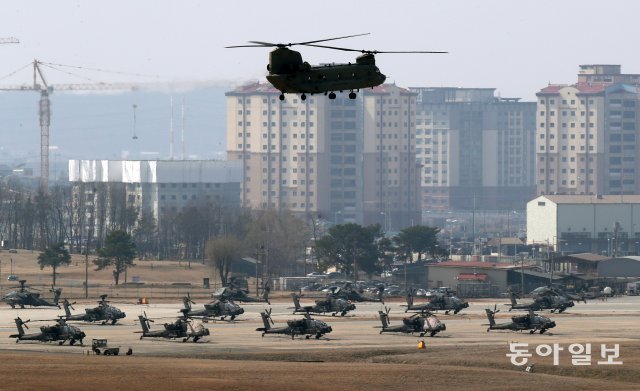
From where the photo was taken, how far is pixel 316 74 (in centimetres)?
7712

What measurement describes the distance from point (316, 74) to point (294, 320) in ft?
151

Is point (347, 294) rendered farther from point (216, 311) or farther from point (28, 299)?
point (28, 299)

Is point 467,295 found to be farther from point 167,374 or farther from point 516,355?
point 167,374

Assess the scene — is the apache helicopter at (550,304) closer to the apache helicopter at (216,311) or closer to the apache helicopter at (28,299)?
the apache helicopter at (216,311)

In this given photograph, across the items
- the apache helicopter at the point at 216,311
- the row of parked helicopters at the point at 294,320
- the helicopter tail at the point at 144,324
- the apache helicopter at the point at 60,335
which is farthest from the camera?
the apache helicopter at the point at 216,311

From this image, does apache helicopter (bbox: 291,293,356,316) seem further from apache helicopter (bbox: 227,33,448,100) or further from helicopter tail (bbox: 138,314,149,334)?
apache helicopter (bbox: 227,33,448,100)

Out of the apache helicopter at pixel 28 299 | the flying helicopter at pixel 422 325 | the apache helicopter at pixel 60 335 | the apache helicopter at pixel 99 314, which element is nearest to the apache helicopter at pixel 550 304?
the flying helicopter at pixel 422 325

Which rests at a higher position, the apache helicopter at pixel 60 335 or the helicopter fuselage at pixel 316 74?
the helicopter fuselage at pixel 316 74

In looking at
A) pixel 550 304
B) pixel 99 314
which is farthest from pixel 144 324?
pixel 550 304

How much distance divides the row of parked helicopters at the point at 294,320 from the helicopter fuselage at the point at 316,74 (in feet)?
138

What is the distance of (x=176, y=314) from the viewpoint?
482 ft

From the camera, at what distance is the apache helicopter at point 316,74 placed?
7644 cm

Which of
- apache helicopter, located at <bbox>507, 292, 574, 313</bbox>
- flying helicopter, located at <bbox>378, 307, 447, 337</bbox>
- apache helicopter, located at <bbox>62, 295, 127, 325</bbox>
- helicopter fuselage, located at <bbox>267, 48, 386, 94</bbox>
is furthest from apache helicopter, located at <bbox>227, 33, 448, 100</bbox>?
apache helicopter, located at <bbox>507, 292, 574, 313</bbox>

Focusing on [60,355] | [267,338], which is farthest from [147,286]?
[60,355]
